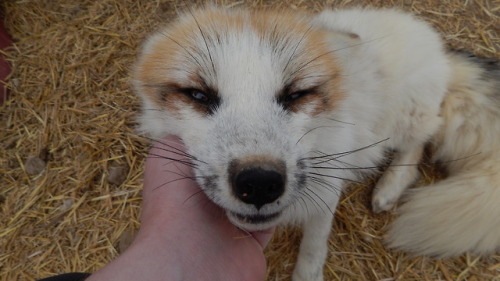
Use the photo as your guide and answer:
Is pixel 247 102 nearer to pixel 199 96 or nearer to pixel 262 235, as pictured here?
pixel 199 96

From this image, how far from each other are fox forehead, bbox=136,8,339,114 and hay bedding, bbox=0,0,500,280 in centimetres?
109

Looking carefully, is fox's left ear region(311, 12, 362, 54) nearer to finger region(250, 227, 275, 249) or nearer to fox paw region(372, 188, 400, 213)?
finger region(250, 227, 275, 249)

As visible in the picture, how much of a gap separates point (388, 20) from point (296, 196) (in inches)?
58.2

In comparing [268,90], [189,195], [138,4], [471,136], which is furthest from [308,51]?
[138,4]

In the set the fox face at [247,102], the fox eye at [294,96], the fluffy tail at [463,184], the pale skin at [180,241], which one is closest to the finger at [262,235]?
the pale skin at [180,241]

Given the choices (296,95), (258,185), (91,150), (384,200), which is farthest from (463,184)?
(91,150)

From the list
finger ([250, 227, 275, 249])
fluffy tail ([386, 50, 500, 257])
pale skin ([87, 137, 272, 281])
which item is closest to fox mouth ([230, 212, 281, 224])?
pale skin ([87, 137, 272, 281])

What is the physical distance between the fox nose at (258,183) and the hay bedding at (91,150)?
46.8 inches

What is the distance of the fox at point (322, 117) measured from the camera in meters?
1.27

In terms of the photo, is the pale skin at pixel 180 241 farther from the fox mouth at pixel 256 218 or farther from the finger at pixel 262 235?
the fox mouth at pixel 256 218

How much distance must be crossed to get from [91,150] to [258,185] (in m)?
1.79

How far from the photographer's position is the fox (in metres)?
1.27

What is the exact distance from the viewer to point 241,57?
1.36 meters

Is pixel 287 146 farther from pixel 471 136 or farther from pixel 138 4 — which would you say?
pixel 138 4
